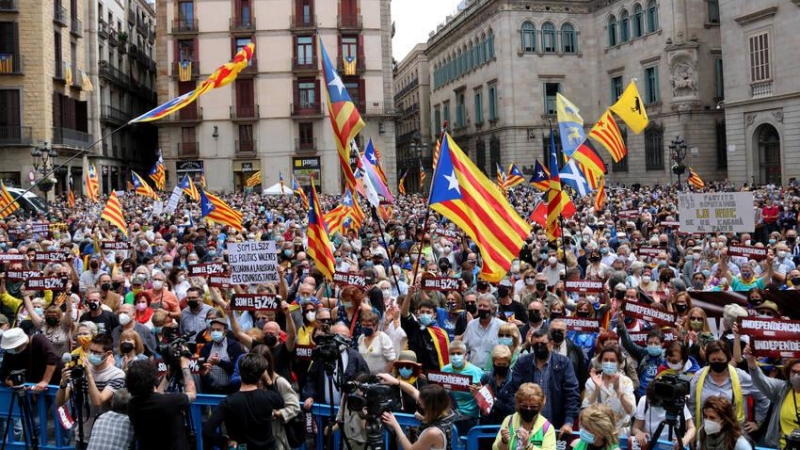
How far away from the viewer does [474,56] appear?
58719mm

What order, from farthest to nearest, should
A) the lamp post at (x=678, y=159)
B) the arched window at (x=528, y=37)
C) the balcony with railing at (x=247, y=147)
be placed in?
1. the arched window at (x=528, y=37)
2. the balcony with railing at (x=247, y=147)
3. the lamp post at (x=678, y=159)

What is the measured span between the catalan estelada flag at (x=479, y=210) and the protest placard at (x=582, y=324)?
3.58 feet

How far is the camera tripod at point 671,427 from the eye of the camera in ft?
17.7

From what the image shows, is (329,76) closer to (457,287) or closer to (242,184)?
(457,287)

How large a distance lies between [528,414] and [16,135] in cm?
3915

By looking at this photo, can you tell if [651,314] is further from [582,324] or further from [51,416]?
[51,416]

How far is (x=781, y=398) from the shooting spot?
623 cm

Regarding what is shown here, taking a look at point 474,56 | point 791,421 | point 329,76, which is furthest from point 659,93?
point 791,421

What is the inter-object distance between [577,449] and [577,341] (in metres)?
3.08

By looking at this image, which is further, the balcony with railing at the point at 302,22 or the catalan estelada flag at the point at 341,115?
the balcony with railing at the point at 302,22

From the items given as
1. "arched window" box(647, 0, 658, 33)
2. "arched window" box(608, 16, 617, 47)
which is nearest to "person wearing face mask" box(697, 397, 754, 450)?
"arched window" box(647, 0, 658, 33)

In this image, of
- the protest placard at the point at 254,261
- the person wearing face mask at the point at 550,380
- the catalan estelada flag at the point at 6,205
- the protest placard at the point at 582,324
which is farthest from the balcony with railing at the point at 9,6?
the person wearing face mask at the point at 550,380

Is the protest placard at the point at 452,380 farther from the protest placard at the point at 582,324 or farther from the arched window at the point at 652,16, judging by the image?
the arched window at the point at 652,16

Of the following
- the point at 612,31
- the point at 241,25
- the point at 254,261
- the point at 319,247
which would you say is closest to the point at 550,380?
the point at 319,247
